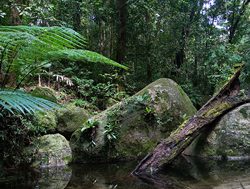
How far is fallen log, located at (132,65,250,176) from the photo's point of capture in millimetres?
4757

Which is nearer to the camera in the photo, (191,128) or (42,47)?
(42,47)

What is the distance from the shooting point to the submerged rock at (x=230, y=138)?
19.2 ft

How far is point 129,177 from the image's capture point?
14.5ft

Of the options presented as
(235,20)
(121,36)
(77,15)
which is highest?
(235,20)

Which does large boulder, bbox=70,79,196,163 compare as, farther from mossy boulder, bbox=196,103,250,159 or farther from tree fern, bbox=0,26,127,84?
tree fern, bbox=0,26,127,84

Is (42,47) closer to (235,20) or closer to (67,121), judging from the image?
(67,121)

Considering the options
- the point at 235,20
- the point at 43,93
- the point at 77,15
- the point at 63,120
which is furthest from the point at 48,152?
the point at 235,20

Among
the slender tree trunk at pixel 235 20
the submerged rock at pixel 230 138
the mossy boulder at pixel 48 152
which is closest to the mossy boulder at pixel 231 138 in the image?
the submerged rock at pixel 230 138

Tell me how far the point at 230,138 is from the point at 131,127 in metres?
1.88

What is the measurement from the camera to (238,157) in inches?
228

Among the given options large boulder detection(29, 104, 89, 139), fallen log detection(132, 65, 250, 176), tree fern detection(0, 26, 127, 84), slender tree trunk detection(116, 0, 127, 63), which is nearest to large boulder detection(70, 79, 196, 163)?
large boulder detection(29, 104, 89, 139)

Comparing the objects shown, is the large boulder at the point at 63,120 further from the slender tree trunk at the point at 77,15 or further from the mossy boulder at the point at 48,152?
the slender tree trunk at the point at 77,15

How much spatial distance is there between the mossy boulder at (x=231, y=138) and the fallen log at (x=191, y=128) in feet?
0.62

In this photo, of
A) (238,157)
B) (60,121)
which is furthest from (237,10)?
(60,121)
